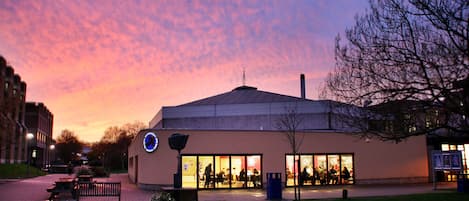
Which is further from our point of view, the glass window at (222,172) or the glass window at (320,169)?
the glass window at (320,169)

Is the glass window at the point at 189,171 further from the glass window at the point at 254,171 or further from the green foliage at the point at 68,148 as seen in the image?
the green foliage at the point at 68,148

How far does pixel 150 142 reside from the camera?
93.7 ft

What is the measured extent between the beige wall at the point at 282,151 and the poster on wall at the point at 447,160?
547 centimetres

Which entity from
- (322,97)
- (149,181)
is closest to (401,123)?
(322,97)

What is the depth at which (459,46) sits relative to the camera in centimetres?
1353

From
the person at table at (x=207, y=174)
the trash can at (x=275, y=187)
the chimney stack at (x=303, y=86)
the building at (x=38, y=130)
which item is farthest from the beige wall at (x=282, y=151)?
the building at (x=38, y=130)

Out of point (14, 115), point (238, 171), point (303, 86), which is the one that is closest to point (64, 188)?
point (238, 171)

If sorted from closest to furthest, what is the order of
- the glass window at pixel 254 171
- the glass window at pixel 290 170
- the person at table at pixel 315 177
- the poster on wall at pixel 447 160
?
the poster on wall at pixel 447 160
the glass window at pixel 254 171
the glass window at pixel 290 170
the person at table at pixel 315 177

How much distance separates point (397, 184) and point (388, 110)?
18411 mm

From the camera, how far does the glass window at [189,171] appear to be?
2839cm

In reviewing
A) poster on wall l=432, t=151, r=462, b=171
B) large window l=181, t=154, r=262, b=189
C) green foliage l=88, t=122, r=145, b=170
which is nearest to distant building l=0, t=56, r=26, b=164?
green foliage l=88, t=122, r=145, b=170

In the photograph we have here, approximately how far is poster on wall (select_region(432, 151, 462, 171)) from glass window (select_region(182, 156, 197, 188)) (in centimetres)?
1449

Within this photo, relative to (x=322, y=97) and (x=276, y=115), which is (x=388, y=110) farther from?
(x=276, y=115)

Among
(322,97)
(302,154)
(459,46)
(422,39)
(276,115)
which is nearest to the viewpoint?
(459,46)
